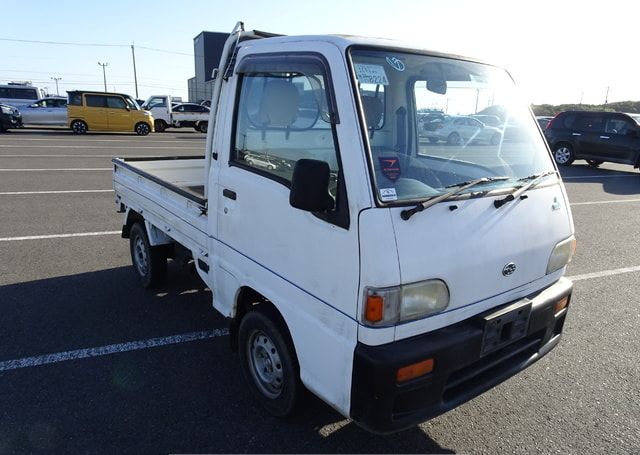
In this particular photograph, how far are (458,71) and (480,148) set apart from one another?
1.57 ft

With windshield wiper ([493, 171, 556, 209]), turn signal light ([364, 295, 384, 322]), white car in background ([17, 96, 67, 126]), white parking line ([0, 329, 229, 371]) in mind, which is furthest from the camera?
white car in background ([17, 96, 67, 126])

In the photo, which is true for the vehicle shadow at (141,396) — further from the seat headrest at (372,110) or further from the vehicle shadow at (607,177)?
the vehicle shadow at (607,177)

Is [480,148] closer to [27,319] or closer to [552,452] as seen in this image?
[552,452]

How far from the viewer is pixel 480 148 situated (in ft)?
8.77

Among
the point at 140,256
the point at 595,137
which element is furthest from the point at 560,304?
the point at 595,137

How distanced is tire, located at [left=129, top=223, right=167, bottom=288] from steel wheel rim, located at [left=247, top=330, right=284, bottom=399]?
1.82 m

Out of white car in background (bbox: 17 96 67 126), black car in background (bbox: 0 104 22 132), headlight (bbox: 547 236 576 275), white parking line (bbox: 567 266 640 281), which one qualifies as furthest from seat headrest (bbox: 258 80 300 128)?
white car in background (bbox: 17 96 67 126)

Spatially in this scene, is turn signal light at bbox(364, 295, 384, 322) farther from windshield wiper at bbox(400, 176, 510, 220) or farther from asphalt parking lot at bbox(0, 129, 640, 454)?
asphalt parking lot at bbox(0, 129, 640, 454)

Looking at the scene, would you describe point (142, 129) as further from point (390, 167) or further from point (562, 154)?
point (390, 167)

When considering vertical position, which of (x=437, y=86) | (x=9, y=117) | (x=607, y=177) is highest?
(x=437, y=86)

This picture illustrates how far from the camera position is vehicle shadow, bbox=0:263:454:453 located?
97.9 inches

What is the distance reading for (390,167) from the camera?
7.11 feet

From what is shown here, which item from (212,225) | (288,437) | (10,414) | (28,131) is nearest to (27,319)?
(10,414)

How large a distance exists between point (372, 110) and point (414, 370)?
4.18 ft
